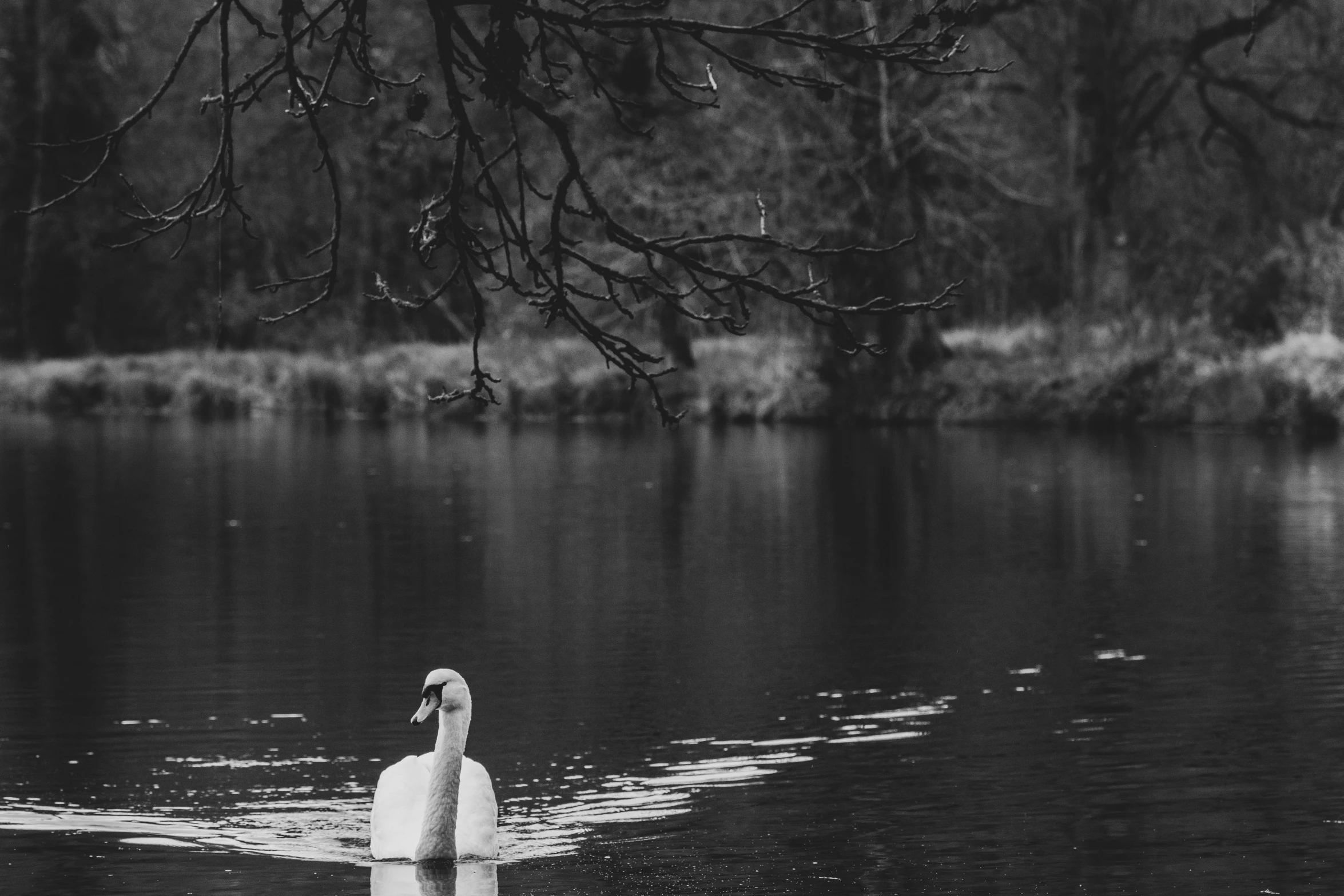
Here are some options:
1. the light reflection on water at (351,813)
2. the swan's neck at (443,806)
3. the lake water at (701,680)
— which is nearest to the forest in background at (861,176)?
the lake water at (701,680)

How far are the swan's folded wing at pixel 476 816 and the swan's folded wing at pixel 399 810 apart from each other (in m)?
0.18

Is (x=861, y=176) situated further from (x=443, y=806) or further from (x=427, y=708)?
(x=443, y=806)

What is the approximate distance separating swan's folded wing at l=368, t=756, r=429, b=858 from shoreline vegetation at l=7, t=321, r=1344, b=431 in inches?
1188

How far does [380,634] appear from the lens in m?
18.3

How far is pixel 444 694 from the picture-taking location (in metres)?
11.0

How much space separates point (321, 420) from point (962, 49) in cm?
4616

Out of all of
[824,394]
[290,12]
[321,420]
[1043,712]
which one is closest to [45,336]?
[321,420]

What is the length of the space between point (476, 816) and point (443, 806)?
272mm

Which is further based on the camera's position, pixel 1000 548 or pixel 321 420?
pixel 321 420

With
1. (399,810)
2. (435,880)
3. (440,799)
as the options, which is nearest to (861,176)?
(399,810)

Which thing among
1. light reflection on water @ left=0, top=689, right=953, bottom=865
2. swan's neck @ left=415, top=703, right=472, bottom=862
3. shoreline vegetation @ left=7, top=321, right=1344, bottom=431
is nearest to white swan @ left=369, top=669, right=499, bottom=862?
swan's neck @ left=415, top=703, right=472, bottom=862

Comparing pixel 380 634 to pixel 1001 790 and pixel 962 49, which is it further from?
pixel 962 49

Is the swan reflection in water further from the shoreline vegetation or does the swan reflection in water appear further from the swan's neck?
the shoreline vegetation

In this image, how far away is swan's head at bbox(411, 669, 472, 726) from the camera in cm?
1099
